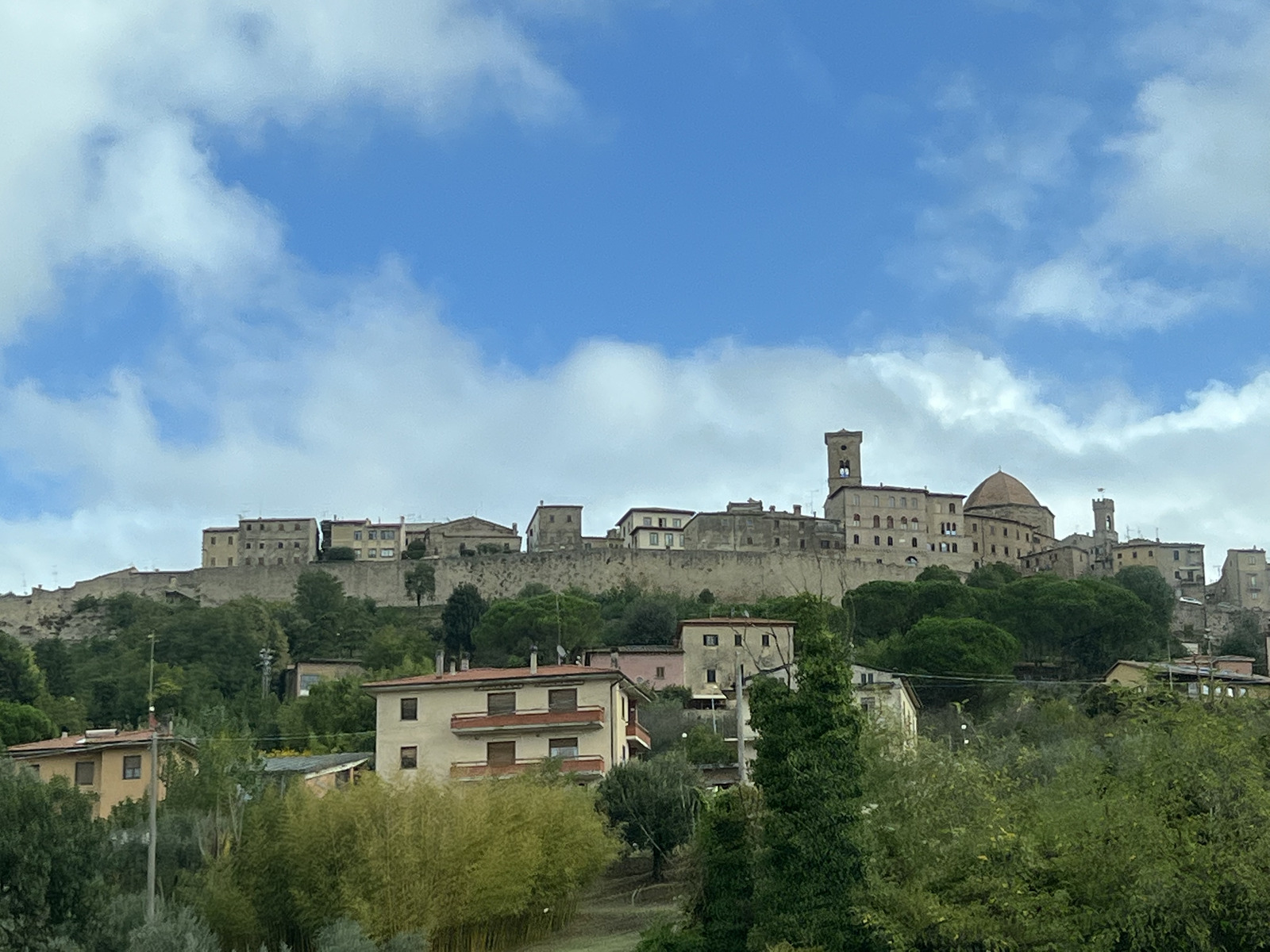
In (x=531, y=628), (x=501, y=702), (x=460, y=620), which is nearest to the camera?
(x=501, y=702)

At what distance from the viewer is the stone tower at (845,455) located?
136375 millimetres

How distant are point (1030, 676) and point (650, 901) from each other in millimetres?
50525

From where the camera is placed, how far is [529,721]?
46.2 m

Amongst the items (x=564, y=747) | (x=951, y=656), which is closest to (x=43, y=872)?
(x=564, y=747)

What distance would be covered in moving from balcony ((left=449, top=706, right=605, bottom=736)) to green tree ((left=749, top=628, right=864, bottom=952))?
22285 millimetres

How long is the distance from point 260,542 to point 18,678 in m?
51.1

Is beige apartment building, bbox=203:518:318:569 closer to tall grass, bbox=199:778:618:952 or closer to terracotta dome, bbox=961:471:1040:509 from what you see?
terracotta dome, bbox=961:471:1040:509

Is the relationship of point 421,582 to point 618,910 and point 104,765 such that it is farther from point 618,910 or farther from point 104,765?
point 618,910

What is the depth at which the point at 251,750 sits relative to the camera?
1538 inches

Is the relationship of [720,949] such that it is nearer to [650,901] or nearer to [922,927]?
[922,927]

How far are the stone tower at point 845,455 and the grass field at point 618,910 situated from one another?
9857cm

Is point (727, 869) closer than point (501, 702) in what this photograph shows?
Yes

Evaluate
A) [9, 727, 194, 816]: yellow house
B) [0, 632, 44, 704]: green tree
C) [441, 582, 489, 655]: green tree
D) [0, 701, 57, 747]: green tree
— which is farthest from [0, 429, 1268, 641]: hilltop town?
[9, 727, 194, 816]: yellow house

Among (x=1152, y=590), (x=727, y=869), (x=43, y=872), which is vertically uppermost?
(x=1152, y=590)
